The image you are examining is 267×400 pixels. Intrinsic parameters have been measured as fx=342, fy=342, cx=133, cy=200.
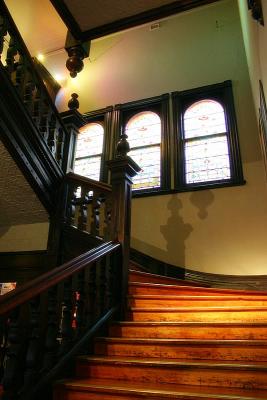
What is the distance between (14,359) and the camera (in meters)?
1.76

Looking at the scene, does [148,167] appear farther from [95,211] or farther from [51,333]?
[51,333]

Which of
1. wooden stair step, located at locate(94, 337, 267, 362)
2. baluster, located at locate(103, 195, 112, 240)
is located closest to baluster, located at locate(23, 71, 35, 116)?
baluster, located at locate(103, 195, 112, 240)

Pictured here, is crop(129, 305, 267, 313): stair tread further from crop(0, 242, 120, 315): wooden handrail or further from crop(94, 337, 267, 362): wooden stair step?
crop(0, 242, 120, 315): wooden handrail

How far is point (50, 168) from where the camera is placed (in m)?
3.71

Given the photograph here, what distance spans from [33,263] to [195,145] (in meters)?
3.17

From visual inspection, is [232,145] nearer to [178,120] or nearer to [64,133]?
[178,120]

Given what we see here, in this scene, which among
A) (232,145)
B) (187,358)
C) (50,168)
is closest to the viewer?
(187,358)

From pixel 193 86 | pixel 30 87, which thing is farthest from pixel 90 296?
pixel 193 86

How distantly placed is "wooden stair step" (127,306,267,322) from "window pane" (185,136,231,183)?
2979 millimetres

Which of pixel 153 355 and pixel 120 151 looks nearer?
pixel 153 355

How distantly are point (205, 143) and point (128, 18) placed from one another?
339cm

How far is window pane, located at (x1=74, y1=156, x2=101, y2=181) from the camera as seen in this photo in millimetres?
6152

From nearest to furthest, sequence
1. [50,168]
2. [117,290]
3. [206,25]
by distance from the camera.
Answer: [117,290]
[50,168]
[206,25]

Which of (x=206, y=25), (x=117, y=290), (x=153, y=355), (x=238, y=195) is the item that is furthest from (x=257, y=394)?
(x=206, y=25)
